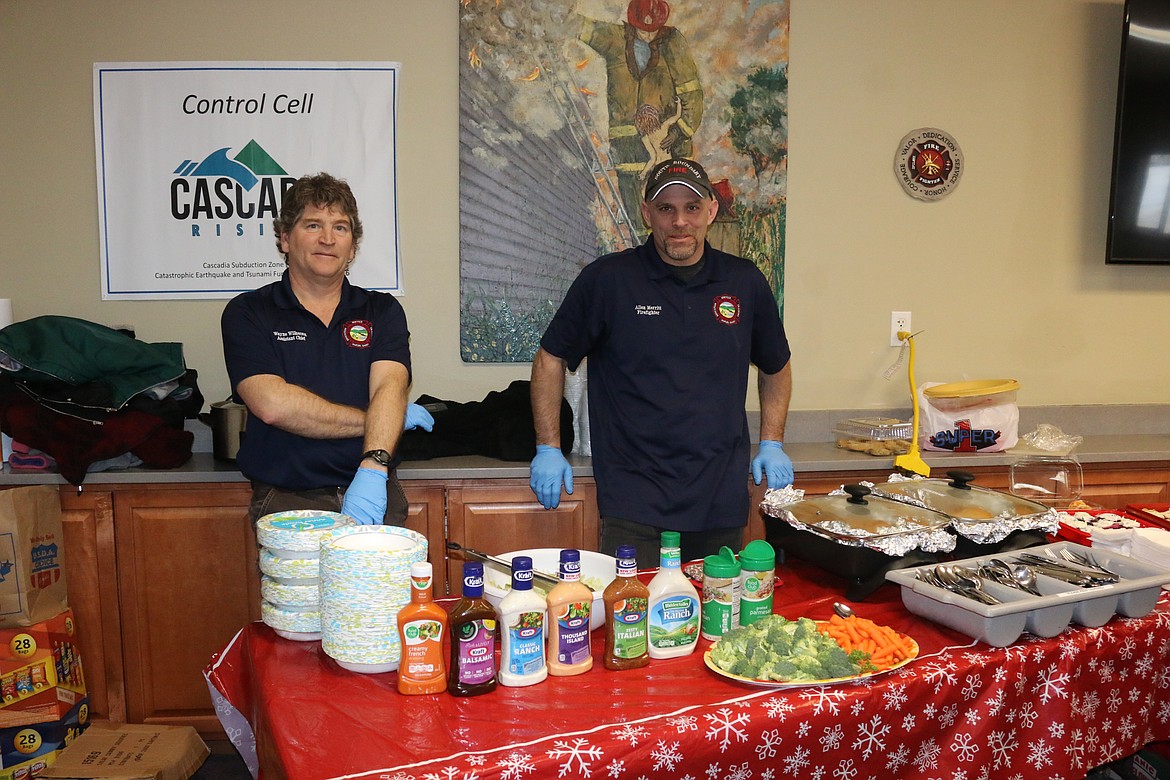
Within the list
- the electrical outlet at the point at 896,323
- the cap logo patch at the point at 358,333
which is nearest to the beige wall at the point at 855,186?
the electrical outlet at the point at 896,323

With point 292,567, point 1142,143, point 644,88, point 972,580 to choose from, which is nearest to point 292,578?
point 292,567

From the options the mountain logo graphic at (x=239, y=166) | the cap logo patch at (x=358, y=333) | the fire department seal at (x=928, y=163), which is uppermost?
the fire department seal at (x=928, y=163)

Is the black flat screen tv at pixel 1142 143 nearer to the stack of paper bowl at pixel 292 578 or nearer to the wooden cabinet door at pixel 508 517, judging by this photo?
the wooden cabinet door at pixel 508 517

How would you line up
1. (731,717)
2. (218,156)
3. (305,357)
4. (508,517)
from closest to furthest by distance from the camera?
(731,717)
(305,357)
(508,517)
(218,156)

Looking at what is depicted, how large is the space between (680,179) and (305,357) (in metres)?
1.02

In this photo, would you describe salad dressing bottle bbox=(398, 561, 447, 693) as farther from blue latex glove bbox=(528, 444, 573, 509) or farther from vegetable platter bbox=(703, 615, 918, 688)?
blue latex glove bbox=(528, 444, 573, 509)

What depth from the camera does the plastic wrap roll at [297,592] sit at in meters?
1.43

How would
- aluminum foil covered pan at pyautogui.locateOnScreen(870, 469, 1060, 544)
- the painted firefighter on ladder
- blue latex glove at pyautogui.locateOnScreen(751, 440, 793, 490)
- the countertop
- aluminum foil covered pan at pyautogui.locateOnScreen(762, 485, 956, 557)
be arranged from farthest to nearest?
the painted firefighter on ladder
the countertop
blue latex glove at pyautogui.locateOnScreen(751, 440, 793, 490)
aluminum foil covered pan at pyautogui.locateOnScreen(870, 469, 1060, 544)
aluminum foil covered pan at pyautogui.locateOnScreen(762, 485, 956, 557)

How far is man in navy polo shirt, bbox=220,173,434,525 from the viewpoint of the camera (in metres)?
1.94

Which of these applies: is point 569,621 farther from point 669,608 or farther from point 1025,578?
point 1025,578

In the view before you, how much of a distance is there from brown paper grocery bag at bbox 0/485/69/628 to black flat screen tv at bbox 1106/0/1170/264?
151 inches

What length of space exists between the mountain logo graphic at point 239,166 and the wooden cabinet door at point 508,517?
1326mm

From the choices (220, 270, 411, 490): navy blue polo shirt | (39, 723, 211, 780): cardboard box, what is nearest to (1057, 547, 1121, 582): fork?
(220, 270, 411, 490): navy blue polo shirt

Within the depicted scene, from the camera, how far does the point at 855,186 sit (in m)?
3.30
